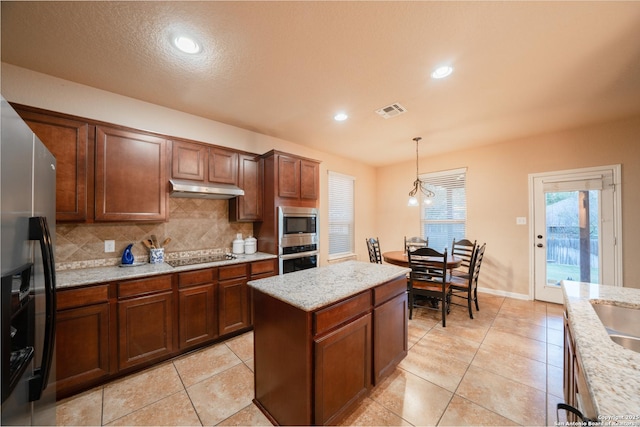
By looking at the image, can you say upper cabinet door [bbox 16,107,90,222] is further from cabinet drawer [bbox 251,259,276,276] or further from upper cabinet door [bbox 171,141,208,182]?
cabinet drawer [bbox 251,259,276,276]

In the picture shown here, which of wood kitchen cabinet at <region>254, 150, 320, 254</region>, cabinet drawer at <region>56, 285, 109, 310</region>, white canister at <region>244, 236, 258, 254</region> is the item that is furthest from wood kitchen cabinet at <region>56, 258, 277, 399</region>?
wood kitchen cabinet at <region>254, 150, 320, 254</region>

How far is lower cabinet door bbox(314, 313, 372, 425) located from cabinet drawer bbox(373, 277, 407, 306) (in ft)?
0.53

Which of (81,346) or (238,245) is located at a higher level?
(238,245)

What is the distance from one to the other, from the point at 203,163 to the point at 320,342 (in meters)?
2.44

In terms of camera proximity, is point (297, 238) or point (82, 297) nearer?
point (82, 297)

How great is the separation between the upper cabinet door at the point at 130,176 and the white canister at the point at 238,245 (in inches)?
36.6

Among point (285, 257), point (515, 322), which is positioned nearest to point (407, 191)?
point (515, 322)

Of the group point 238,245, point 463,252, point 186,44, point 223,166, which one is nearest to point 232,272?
point 238,245

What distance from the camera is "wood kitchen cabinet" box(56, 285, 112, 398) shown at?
1.77m

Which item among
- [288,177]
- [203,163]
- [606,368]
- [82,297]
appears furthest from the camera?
[288,177]

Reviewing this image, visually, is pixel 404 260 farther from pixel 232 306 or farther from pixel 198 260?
pixel 198 260

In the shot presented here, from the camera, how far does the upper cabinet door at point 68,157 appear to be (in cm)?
195

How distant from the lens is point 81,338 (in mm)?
1843

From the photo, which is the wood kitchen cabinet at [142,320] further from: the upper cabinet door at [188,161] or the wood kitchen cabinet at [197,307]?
the upper cabinet door at [188,161]
